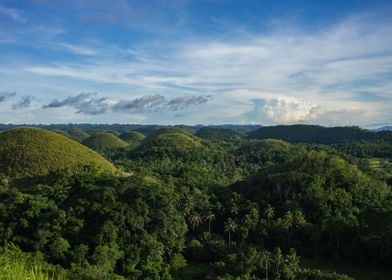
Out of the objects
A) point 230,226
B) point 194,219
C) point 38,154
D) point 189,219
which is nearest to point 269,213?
point 230,226

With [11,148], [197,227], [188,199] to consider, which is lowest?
[197,227]

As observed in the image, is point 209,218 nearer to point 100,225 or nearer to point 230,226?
point 230,226

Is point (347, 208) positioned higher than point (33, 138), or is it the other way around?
point (33, 138)

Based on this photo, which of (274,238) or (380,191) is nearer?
(274,238)

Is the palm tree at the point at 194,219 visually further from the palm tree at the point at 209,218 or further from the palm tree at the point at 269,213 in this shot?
the palm tree at the point at 269,213

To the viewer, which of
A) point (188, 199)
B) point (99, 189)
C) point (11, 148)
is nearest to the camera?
point (99, 189)

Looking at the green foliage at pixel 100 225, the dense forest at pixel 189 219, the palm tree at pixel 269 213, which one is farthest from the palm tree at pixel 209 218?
the green foliage at pixel 100 225

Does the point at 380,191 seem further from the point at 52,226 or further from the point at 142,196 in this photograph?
the point at 52,226

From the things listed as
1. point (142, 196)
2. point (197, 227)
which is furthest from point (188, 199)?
point (142, 196)
